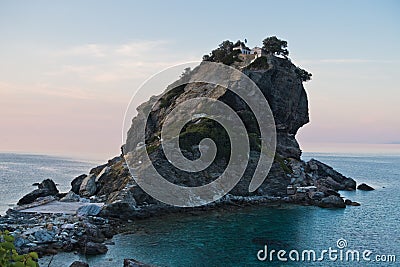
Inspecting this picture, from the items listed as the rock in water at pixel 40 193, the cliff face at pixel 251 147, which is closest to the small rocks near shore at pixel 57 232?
the cliff face at pixel 251 147

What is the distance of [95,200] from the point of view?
188ft

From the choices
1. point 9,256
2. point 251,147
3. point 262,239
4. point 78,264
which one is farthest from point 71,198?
point 9,256

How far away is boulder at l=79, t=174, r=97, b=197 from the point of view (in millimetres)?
62438

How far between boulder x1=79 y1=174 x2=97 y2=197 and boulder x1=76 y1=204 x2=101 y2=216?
42.3ft

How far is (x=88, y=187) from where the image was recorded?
6319 cm

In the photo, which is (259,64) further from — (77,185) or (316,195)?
(77,185)

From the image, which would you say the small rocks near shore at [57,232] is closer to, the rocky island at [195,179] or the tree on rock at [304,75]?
the rocky island at [195,179]

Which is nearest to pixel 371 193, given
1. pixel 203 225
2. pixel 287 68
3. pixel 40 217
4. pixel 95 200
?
pixel 287 68

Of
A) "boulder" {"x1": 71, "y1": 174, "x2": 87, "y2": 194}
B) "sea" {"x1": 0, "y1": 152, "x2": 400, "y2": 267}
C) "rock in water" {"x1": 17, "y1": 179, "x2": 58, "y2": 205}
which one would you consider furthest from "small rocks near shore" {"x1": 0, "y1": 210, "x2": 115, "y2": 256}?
"boulder" {"x1": 71, "y1": 174, "x2": 87, "y2": 194}

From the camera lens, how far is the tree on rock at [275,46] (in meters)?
106

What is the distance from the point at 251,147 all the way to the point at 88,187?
1230 inches

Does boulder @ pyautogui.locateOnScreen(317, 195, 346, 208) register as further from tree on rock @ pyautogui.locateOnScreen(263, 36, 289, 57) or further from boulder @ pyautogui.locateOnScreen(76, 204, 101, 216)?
tree on rock @ pyautogui.locateOnScreen(263, 36, 289, 57)

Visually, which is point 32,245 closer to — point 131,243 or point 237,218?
point 131,243

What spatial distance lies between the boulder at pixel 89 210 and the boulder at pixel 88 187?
1290 cm
